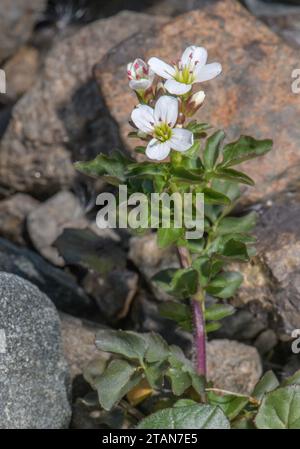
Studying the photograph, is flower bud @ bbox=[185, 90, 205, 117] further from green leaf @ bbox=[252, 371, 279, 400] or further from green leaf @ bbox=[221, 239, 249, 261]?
green leaf @ bbox=[252, 371, 279, 400]

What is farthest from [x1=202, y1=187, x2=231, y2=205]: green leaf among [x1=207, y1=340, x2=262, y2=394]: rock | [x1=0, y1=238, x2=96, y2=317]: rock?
[x1=0, y1=238, x2=96, y2=317]: rock

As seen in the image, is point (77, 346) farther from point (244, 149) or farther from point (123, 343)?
point (244, 149)

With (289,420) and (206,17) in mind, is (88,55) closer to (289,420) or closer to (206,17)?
(206,17)

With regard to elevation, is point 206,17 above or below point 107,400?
above

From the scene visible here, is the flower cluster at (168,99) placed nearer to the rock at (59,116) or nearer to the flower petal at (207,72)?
the flower petal at (207,72)

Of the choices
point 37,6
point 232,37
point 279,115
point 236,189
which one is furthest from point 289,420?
point 37,6
